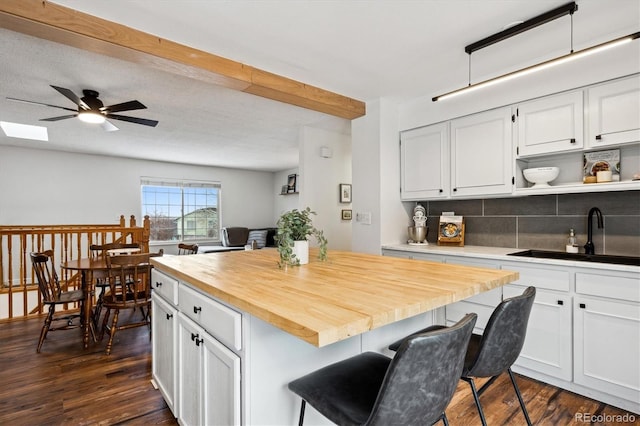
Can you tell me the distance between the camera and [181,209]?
7477mm

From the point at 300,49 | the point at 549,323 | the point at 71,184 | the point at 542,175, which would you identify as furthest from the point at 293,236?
Answer: the point at 71,184

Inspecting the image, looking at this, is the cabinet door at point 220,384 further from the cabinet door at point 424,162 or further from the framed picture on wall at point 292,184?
the framed picture on wall at point 292,184

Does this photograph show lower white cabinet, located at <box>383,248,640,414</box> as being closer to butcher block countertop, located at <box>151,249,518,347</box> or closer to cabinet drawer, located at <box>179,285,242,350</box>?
butcher block countertop, located at <box>151,249,518,347</box>

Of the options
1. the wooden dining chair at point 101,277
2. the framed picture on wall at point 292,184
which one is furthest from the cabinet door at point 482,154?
the framed picture on wall at point 292,184

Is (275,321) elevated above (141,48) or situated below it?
below

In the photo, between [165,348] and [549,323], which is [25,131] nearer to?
[165,348]

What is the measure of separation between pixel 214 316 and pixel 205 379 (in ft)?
1.02

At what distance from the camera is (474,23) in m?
2.13

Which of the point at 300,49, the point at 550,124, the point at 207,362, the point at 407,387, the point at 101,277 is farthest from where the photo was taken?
the point at 101,277

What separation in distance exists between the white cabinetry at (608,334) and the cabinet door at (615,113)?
96cm

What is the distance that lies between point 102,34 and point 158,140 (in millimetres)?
3362

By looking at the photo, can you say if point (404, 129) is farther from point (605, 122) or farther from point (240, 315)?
point (240, 315)

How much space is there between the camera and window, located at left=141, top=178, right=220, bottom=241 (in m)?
7.06

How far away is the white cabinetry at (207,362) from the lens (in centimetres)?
120
